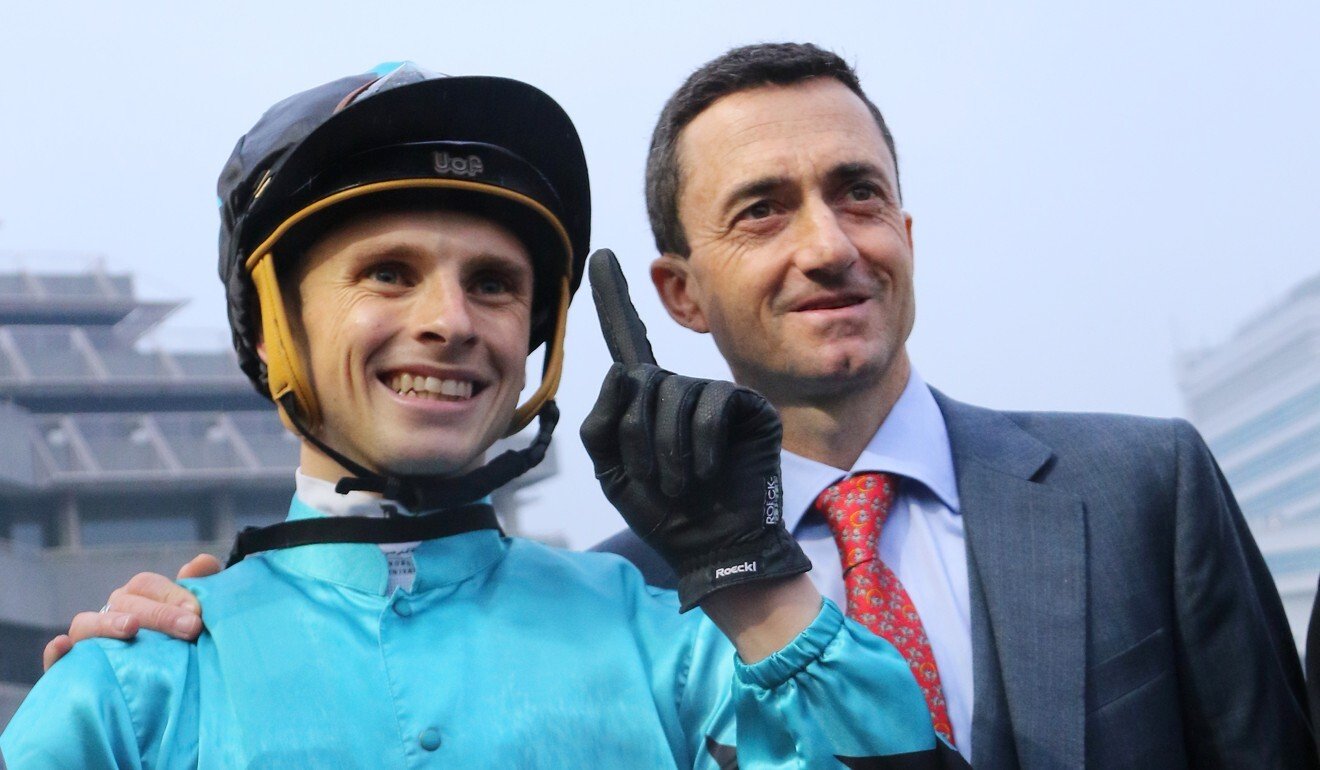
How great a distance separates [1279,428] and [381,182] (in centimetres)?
10821

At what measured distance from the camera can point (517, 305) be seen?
2.56 m

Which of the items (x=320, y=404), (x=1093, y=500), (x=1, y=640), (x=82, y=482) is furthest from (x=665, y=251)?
(x=82, y=482)

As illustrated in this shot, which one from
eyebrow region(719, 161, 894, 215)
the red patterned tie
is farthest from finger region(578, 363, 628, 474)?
eyebrow region(719, 161, 894, 215)

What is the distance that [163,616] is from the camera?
7.58ft

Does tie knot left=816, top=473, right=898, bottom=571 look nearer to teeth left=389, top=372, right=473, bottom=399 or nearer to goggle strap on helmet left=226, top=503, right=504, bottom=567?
goggle strap on helmet left=226, top=503, right=504, bottom=567

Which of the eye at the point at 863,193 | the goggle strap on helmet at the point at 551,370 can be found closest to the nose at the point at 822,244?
the eye at the point at 863,193

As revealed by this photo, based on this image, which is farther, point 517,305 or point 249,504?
point 249,504

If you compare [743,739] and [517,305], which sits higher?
[517,305]

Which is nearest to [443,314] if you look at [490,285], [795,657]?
[490,285]

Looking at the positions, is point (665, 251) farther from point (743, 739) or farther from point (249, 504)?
point (249, 504)

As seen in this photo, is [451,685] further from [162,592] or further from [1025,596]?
[1025,596]

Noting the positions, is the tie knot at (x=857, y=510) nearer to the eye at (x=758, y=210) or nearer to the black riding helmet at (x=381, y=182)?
the eye at (x=758, y=210)

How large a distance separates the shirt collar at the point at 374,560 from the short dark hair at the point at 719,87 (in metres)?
1.39

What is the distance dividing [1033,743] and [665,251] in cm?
158
